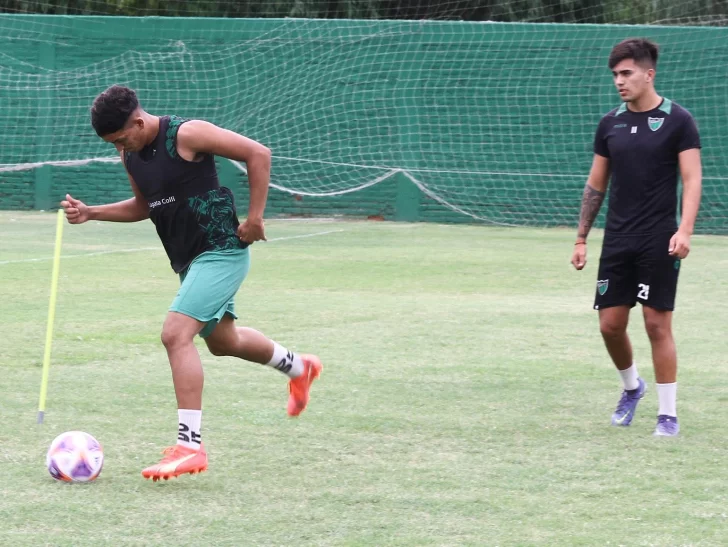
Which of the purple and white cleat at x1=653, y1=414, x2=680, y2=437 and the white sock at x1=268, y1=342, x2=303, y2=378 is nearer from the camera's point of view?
the purple and white cleat at x1=653, y1=414, x2=680, y2=437

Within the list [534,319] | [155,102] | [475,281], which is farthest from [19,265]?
[155,102]

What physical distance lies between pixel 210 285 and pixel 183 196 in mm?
420

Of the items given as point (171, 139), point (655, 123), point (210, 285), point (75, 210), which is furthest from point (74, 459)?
point (655, 123)

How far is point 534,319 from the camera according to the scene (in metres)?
9.68

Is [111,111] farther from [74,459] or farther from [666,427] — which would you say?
[666,427]

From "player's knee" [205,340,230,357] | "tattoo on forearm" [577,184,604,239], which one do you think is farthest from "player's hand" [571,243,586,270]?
"player's knee" [205,340,230,357]

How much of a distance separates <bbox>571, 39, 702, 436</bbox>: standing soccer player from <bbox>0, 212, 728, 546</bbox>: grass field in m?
0.54

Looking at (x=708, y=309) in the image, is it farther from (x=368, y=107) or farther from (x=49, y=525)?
(x=368, y=107)

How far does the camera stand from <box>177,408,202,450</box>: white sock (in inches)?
195

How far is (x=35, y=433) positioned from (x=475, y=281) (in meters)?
7.05

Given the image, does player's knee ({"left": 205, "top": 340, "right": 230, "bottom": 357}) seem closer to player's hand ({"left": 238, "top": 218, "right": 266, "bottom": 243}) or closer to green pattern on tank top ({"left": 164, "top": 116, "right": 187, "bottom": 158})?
player's hand ({"left": 238, "top": 218, "right": 266, "bottom": 243})

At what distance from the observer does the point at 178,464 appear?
15.8ft

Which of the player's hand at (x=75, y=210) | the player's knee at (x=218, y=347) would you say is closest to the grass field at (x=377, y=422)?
the player's knee at (x=218, y=347)

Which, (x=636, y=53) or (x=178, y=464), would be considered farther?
(x=636, y=53)
